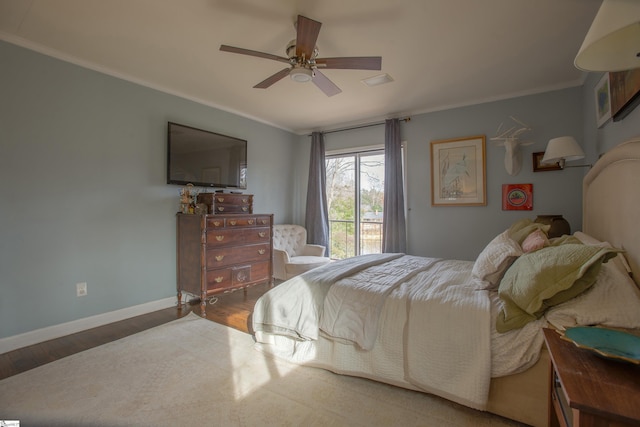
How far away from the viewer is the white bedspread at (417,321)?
1502 millimetres

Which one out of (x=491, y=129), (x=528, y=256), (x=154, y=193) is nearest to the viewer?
(x=528, y=256)

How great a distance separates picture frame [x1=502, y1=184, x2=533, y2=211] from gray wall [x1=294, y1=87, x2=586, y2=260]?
5 cm

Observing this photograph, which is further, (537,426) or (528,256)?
(528,256)

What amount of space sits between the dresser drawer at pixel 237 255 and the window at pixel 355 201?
59.6 inches

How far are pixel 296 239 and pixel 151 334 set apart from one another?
97.1 inches

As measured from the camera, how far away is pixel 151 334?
2.55 meters

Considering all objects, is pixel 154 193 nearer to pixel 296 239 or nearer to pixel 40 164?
pixel 40 164

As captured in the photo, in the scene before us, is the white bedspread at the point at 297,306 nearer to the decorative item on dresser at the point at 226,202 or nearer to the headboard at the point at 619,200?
the decorative item on dresser at the point at 226,202

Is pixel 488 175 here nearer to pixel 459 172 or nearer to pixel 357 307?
pixel 459 172

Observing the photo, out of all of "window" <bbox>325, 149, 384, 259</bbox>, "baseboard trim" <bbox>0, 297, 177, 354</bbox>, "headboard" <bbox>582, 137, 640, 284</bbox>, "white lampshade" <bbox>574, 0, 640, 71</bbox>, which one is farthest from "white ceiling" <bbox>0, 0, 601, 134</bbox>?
"baseboard trim" <bbox>0, 297, 177, 354</bbox>

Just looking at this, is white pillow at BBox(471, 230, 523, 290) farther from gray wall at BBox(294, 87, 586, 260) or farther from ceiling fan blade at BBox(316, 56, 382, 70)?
gray wall at BBox(294, 87, 586, 260)

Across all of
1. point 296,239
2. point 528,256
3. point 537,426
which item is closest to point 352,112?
point 296,239

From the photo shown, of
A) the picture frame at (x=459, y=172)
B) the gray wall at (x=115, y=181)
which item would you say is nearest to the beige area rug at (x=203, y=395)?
the gray wall at (x=115, y=181)

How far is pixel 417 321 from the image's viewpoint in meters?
1.66
